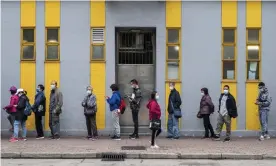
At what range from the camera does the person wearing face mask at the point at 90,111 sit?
18.8 meters

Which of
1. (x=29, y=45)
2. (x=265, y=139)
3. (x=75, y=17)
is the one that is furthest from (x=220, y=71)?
(x=29, y=45)

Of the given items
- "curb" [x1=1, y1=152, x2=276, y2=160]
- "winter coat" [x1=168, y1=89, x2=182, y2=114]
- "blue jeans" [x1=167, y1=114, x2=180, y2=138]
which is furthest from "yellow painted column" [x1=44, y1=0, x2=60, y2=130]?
"curb" [x1=1, y1=152, x2=276, y2=160]

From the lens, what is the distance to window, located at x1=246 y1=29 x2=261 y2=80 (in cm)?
1984

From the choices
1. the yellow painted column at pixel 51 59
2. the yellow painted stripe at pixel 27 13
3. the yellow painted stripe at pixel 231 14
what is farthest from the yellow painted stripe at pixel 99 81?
the yellow painted stripe at pixel 231 14

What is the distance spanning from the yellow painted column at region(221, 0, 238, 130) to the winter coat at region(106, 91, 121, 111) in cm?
408

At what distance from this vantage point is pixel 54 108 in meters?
19.0

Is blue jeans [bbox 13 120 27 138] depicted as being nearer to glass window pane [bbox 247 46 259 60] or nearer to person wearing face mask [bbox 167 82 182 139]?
person wearing face mask [bbox 167 82 182 139]

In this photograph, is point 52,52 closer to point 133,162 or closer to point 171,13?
point 171,13

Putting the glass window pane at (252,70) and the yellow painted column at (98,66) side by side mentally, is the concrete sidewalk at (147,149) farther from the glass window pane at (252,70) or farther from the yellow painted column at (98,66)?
the glass window pane at (252,70)

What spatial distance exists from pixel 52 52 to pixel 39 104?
2.19m

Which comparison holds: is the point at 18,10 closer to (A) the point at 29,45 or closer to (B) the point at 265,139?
(A) the point at 29,45

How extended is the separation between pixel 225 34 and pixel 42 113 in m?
7.46

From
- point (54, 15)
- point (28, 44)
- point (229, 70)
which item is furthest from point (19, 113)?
point (229, 70)

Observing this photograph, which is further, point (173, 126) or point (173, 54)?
point (173, 54)
